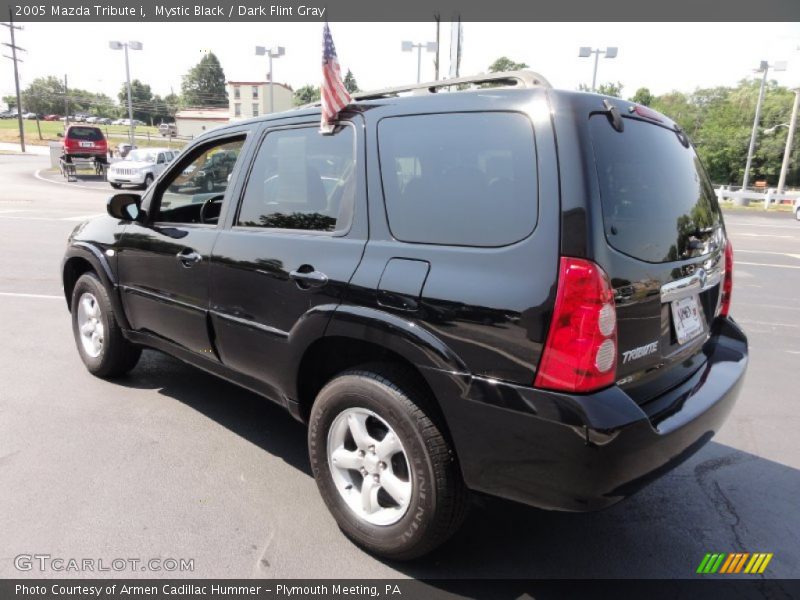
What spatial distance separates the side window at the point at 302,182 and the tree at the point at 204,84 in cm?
14141

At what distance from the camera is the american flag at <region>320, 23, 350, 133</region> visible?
2.79 m

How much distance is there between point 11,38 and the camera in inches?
1811

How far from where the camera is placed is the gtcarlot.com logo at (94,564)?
96.3 inches

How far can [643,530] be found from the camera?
279 cm

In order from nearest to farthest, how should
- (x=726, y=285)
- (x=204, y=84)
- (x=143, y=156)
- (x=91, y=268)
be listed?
(x=726, y=285)
(x=91, y=268)
(x=143, y=156)
(x=204, y=84)

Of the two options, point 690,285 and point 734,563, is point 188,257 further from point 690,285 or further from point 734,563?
point 734,563

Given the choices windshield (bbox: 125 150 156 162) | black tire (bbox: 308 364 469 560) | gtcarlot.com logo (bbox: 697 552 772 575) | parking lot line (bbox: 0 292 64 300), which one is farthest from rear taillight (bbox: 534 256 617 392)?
windshield (bbox: 125 150 156 162)

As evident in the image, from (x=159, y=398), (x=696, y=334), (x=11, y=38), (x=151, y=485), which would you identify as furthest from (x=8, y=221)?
(x=11, y=38)

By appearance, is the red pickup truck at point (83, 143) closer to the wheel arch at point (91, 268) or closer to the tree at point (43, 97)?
the wheel arch at point (91, 268)

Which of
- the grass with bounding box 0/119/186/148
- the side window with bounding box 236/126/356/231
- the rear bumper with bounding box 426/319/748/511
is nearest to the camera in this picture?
the rear bumper with bounding box 426/319/748/511

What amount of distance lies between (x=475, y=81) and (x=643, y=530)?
87.5 inches

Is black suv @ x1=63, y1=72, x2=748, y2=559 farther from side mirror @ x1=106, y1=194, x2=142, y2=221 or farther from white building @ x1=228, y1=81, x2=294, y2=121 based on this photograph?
white building @ x1=228, y1=81, x2=294, y2=121

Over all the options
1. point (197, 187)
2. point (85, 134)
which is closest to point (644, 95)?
point (85, 134)

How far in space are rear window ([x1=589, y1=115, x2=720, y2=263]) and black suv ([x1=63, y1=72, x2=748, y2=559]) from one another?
0.01 meters
